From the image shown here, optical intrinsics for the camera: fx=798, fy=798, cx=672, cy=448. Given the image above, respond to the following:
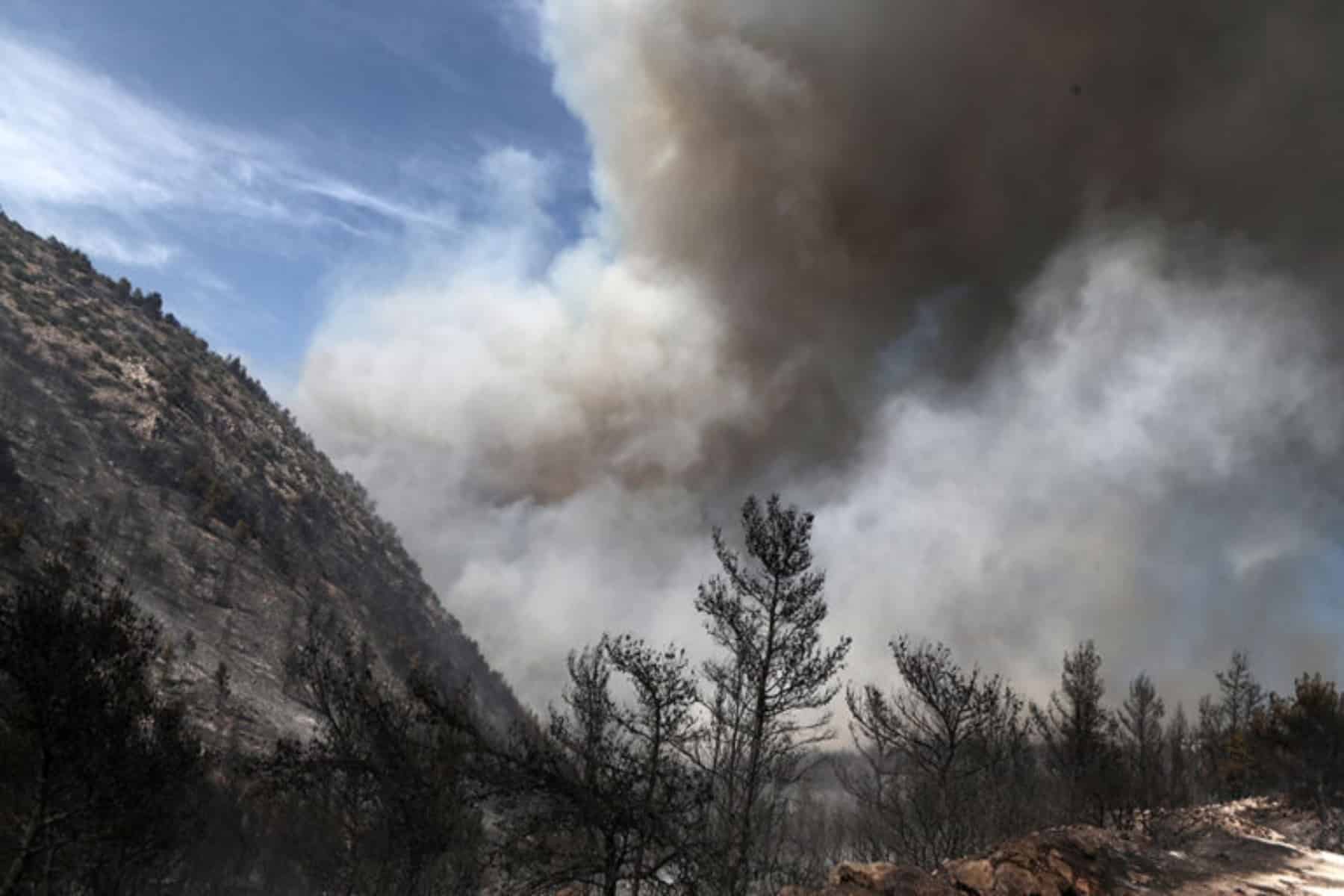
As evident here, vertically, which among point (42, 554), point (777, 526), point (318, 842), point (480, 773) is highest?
point (42, 554)

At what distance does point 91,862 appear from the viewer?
25.8 meters

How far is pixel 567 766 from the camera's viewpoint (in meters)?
5.58

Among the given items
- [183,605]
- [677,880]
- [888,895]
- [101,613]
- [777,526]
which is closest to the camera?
[677,880]

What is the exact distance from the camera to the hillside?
8612 centimetres

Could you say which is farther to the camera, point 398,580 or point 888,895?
point 398,580

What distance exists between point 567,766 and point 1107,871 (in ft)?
37.5

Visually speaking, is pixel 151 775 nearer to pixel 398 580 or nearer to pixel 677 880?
pixel 677 880

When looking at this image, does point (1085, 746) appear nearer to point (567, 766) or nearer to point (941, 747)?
point (941, 747)

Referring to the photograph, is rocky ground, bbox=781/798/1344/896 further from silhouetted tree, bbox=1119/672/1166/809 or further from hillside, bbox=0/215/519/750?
hillside, bbox=0/215/519/750

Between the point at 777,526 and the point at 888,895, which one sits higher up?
the point at 777,526

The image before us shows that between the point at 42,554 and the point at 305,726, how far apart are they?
29.9 metres

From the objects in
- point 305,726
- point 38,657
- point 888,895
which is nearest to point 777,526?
point 888,895

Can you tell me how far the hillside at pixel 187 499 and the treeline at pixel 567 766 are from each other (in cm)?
5324

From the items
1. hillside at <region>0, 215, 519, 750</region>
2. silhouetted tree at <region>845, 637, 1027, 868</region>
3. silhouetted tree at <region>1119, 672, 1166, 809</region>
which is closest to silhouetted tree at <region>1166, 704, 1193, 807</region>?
silhouetted tree at <region>1119, 672, 1166, 809</region>
